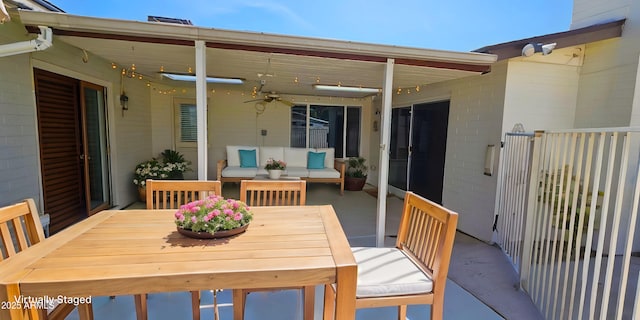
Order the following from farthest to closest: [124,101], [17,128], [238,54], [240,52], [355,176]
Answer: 1. [355,176]
2. [124,101]
3. [238,54]
4. [240,52]
5. [17,128]

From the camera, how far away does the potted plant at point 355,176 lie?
263 inches

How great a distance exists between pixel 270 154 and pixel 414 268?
5289 mm

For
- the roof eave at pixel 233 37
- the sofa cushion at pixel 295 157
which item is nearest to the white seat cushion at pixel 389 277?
the roof eave at pixel 233 37

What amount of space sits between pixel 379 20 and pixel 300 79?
23.1ft

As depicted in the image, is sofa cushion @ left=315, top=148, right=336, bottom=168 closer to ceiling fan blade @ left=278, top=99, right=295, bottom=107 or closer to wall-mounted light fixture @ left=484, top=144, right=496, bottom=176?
ceiling fan blade @ left=278, top=99, right=295, bottom=107

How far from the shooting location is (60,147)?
3.48 metres

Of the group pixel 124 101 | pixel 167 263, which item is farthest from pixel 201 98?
pixel 124 101

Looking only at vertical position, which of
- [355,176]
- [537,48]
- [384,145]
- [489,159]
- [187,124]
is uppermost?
[537,48]

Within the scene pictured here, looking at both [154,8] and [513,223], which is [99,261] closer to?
[513,223]

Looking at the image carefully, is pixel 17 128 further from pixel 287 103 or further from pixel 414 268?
pixel 287 103

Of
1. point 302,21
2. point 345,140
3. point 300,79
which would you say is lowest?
point 345,140

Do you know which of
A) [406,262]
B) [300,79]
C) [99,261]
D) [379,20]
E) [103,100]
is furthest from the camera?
[379,20]

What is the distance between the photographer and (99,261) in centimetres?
123

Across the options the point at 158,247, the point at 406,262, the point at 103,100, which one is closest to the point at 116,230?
the point at 158,247
